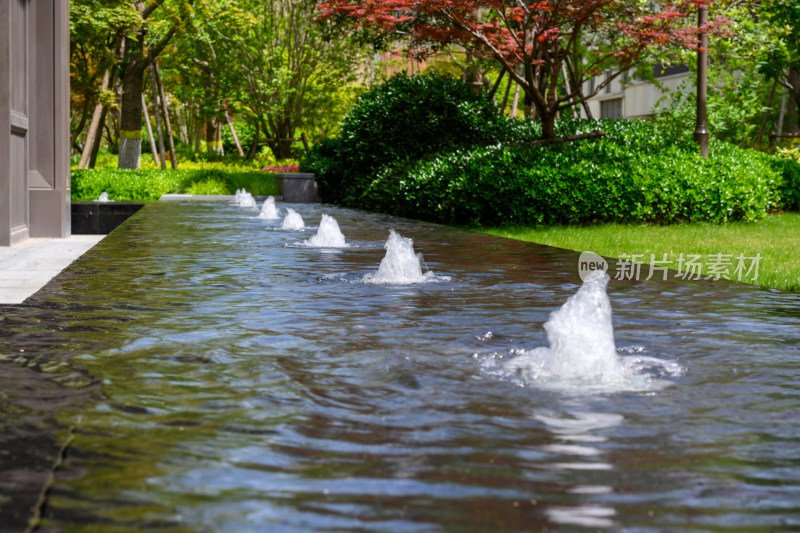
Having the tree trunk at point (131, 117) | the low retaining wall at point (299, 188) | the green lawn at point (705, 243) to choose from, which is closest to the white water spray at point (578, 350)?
the green lawn at point (705, 243)

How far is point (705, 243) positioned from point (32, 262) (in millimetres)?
8432

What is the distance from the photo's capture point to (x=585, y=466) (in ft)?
9.71

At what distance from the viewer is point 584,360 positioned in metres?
4.28

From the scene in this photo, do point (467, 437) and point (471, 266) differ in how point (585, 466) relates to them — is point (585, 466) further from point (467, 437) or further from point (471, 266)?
point (471, 266)

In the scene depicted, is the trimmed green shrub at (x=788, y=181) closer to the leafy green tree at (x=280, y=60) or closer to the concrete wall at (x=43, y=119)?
the concrete wall at (x=43, y=119)

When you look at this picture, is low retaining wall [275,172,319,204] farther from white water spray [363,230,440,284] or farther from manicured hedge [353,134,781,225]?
white water spray [363,230,440,284]

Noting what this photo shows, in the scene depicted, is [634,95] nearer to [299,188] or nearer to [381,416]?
[299,188]

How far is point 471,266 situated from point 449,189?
765 centimetres

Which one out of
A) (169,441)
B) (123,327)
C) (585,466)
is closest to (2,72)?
(123,327)

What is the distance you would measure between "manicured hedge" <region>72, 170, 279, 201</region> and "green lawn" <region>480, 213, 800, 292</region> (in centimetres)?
1212

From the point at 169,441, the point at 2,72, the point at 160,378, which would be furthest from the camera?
the point at 2,72

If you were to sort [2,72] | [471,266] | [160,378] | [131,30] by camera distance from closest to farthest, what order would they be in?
1. [160,378]
2. [471,266]
3. [2,72]
4. [131,30]

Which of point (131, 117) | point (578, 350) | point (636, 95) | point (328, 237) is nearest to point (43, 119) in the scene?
point (328, 237)

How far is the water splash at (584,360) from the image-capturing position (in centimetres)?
411
